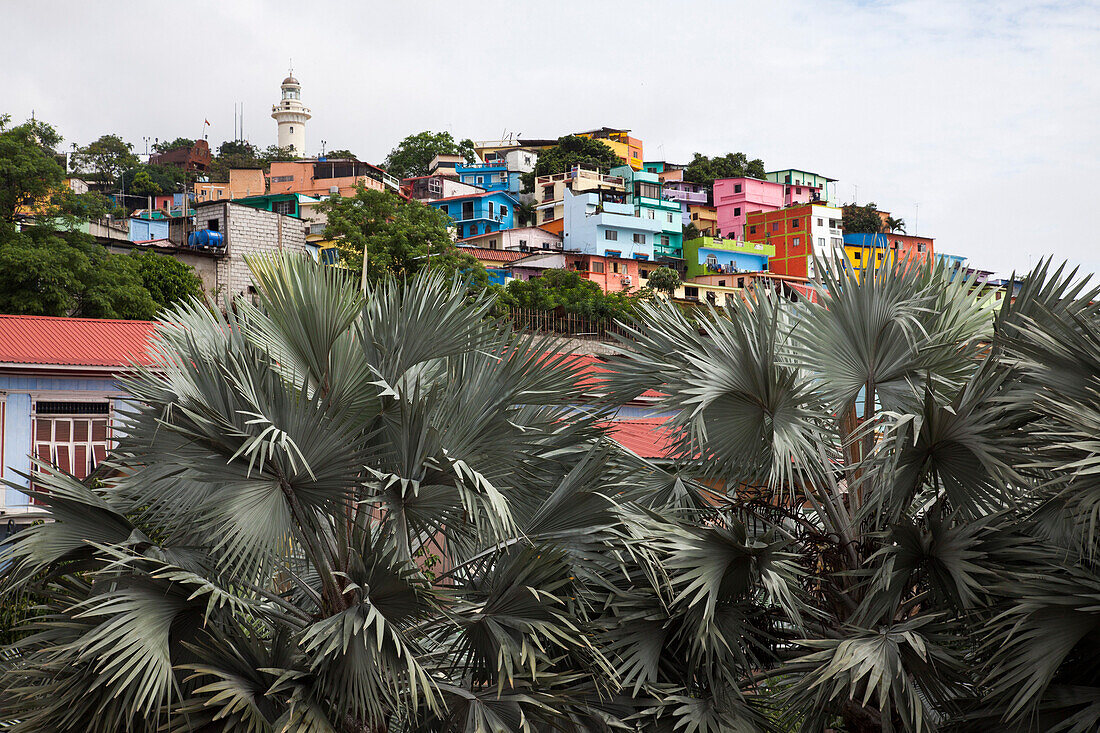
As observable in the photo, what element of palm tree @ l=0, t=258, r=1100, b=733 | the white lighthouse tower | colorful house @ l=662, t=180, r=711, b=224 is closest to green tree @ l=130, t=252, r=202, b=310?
palm tree @ l=0, t=258, r=1100, b=733

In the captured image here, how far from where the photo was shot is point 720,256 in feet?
234

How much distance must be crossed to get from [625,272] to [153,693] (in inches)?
2234

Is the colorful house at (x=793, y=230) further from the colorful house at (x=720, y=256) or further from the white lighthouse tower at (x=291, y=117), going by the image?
the white lighthouse tower at (x=291, y=117)

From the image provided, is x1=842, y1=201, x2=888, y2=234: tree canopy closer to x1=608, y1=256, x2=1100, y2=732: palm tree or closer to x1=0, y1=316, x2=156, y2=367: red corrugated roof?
x1=0, y1=316, x2=156, y2=367: red corrugated roof

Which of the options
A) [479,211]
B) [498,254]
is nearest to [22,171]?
[498,254]

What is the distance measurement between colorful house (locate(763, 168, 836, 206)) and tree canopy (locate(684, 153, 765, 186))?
4.53 feet

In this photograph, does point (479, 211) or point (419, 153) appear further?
point (419, 153)

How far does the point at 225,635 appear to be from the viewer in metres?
6.04

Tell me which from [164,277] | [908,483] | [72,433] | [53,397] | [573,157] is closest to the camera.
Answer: [908,483]

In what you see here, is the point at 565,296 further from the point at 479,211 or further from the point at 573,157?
the point at 573,157

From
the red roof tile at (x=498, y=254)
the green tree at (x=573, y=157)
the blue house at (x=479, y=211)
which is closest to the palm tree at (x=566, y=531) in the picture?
the red roof tile at (x=498, y=254)

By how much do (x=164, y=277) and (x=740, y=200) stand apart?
5431 centimetres

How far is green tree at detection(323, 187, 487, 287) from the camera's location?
35625 millimetres

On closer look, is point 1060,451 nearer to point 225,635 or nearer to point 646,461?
point 646,461
